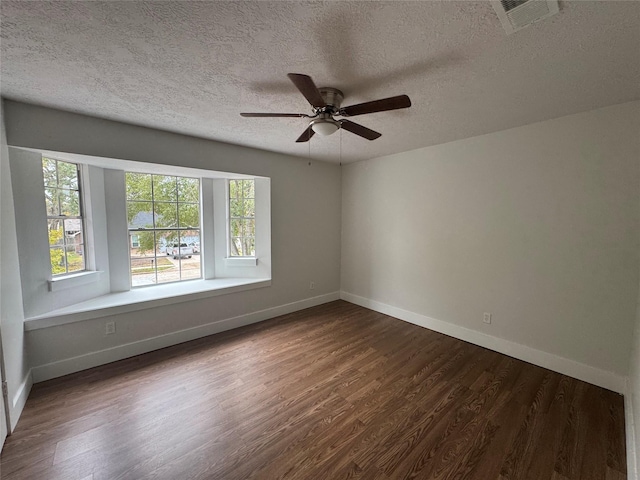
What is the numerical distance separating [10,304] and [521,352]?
4364 mm

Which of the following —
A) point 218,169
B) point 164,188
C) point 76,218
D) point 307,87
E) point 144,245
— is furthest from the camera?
point 164,188

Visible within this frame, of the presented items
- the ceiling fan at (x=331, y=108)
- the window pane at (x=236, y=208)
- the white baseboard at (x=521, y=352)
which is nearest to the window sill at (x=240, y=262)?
the window pane at (x=236, y=208)

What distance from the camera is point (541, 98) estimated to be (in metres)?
1.91

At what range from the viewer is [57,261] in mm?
2439

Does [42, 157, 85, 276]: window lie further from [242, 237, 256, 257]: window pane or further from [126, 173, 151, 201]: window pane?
[242, 237, 256, 257]: window pane

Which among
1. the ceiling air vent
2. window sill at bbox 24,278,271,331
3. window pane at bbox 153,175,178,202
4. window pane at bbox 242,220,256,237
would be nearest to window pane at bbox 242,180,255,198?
window pane at bbox 242,220,256,237

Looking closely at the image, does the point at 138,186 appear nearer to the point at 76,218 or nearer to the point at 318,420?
the point at 76,218

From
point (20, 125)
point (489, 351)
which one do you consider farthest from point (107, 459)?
point (489, 351)

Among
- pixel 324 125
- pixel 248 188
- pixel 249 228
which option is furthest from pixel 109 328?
pixel 324 125

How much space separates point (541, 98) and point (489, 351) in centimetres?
242

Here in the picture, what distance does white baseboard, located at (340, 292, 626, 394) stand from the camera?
2107mm

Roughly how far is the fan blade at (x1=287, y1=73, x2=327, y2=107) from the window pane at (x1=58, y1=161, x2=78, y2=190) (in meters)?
2.68

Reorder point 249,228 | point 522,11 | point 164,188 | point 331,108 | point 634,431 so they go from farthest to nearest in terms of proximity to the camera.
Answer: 1. point 249,228
2. point 164,188
3. point 331,108
4. point 634,431
5. point 522,11

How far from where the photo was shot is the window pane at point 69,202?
2496 mm
